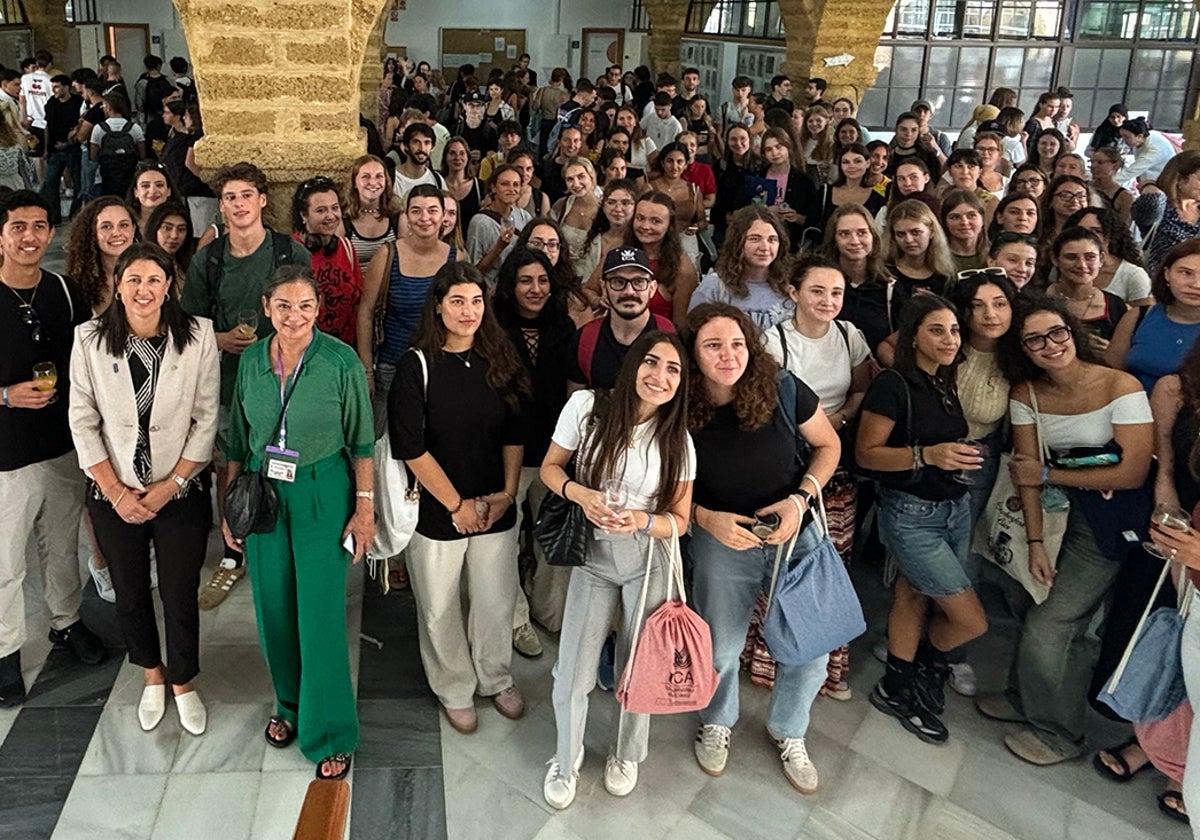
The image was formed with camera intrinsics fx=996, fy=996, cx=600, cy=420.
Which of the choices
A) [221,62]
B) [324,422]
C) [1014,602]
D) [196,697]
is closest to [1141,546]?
[1014,602]

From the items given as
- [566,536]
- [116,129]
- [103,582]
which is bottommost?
[103,582]

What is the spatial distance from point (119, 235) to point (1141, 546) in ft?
11.7

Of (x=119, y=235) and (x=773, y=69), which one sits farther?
(x=773, y=69)

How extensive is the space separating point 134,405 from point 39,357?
48cm

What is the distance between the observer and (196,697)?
11.1 feet

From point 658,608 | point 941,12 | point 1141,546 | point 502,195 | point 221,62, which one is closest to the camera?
point 658,608

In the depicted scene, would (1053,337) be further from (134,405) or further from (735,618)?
(134,405)

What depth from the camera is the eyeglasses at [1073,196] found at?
15.4ft

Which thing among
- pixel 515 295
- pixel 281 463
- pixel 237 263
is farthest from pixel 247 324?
pixel 515 295

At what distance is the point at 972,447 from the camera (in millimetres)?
3143

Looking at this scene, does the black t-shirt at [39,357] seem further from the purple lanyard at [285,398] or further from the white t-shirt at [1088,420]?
the white t-shirt at [1088,420]

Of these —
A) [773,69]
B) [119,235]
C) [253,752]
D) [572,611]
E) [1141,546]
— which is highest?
[773,69]

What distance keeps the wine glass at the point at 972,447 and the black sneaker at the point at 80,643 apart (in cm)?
315

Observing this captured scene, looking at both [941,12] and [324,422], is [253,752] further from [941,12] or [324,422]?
[941,12]
